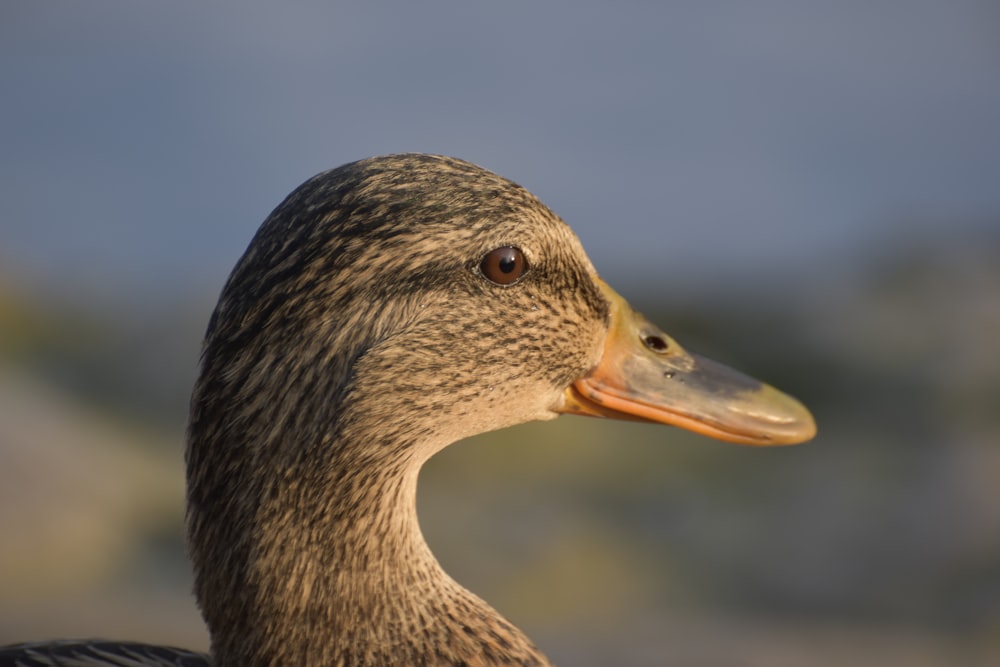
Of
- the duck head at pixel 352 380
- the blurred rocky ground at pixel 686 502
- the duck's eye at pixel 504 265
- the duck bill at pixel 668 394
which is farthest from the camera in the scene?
the blurred rocky ground at pixel 686 502

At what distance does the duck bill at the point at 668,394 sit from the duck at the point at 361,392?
0.17m

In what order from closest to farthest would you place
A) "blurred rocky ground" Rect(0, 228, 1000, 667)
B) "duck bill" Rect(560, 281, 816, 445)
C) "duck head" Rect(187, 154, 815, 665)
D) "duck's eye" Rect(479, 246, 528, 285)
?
1. "duck head" Rect(187, 154, 815, 665)
2. "duck's eye" Rect(479, 246, 528, 285)
3. "duck bill" Rect(560, 281, 816, 445)
4. "blurred rocky ground" Rect(0, 228, 1000, 667)

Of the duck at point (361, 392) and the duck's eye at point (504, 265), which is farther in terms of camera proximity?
the duck's eye at point (504, 265)

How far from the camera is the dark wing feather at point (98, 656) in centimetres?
270

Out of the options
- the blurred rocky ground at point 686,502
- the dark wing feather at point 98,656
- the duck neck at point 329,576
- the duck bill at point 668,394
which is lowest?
the blurred rocky ground at point 686,502

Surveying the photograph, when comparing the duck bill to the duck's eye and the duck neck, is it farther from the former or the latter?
the duck neck

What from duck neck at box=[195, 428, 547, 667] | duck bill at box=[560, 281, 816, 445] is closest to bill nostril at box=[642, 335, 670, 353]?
duck bill at box=[560, 281, 816, 445]

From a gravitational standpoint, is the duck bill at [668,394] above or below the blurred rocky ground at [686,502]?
above

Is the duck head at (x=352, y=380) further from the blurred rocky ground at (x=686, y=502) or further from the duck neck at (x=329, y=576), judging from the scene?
the blurred rocky ground at (x=686, y=502)

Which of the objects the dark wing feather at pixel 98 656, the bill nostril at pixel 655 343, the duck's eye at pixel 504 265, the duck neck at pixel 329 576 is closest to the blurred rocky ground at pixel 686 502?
the dark wing feather at pixel 98 656

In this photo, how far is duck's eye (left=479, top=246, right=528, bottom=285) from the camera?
2.39 meters

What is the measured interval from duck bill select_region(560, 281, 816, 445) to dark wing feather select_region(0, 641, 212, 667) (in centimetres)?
106

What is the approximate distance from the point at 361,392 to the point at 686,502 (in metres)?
4.83

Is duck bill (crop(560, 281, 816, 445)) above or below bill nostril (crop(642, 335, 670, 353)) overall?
below
